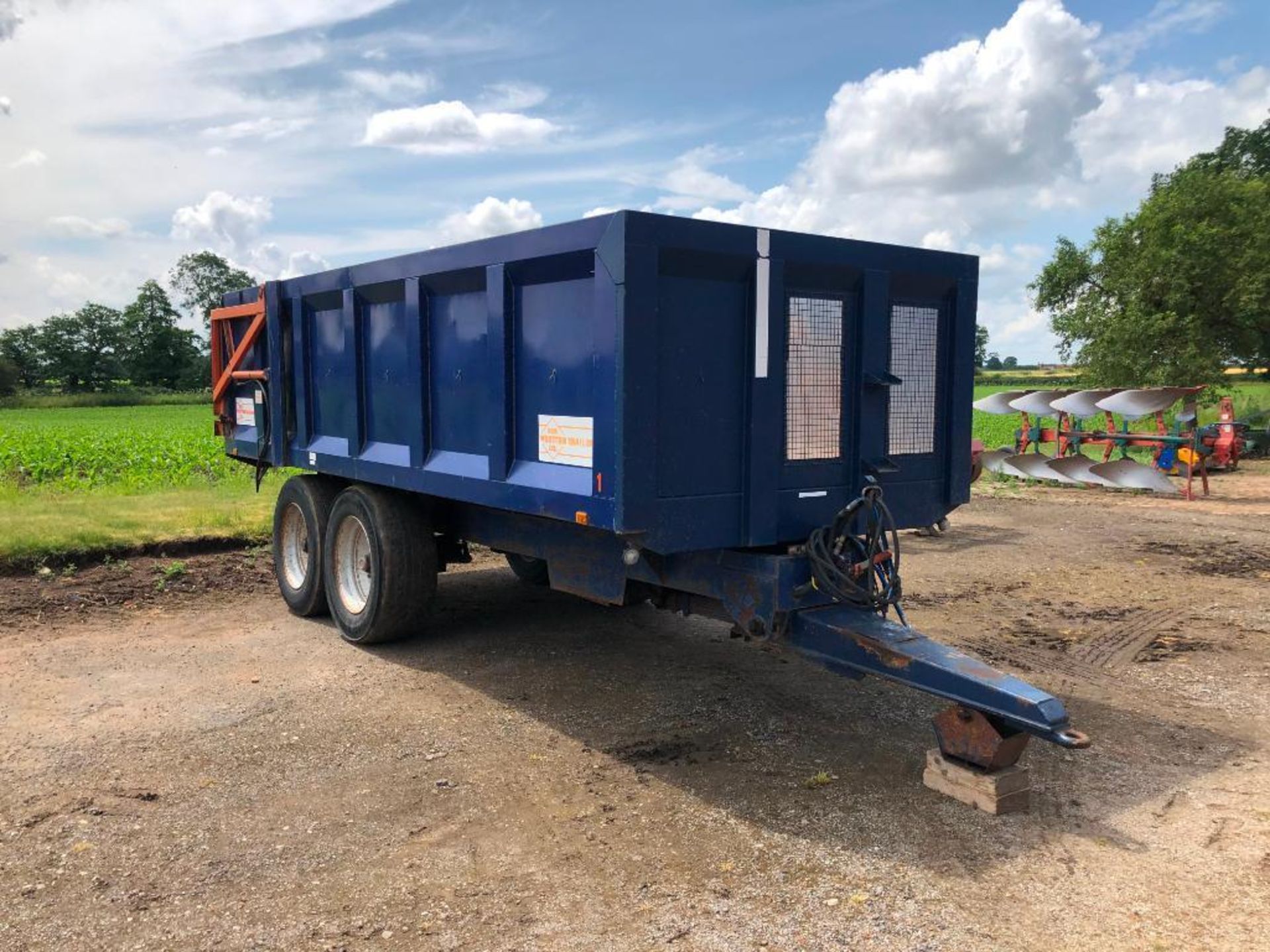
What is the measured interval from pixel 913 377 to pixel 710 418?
1.37m

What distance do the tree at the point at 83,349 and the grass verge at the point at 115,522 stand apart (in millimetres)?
64040

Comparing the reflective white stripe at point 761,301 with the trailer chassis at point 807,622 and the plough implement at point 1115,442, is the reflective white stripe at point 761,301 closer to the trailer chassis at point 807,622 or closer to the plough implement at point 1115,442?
the trailer chassis at point 807,622

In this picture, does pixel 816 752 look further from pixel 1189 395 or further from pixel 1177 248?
pixel 1177 248

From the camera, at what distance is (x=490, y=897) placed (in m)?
3.40

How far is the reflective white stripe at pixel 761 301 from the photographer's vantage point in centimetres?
431

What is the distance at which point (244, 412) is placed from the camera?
8.14 meters

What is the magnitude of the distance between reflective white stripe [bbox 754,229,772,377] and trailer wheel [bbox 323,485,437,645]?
115 inches

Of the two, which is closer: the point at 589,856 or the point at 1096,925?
the point at 1096,925

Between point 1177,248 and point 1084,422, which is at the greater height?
point 1177,248

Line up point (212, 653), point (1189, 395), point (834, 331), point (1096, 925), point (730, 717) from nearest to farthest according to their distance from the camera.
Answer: point (1096, 925) < point (834, 331) < point (730, 717) < point (212, 653) < point (1189, 395)

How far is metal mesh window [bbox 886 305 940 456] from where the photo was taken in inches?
196

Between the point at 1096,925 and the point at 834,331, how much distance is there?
2704 millimetres

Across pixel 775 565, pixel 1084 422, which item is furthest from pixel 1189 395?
pixel 775 565

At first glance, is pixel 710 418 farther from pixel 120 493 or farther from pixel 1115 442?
pixel 1115 442
